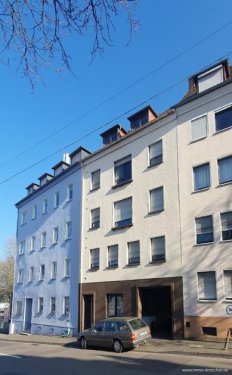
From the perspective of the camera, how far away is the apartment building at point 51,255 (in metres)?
30.1

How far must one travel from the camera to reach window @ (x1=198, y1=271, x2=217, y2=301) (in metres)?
20.0

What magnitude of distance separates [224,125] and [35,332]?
23.3 m

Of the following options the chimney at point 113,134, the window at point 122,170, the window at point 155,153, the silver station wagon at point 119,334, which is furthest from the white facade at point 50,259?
the silver station wagon at point 119,334

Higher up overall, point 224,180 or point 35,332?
point 224,180

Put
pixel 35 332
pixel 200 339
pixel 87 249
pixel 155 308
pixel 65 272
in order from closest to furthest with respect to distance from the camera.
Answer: pixel 200 339
pixel 155 308
pixel 87 249
pixel 65 272
pixel 35 332

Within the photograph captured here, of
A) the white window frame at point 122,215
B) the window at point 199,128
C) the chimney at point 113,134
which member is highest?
the chimney at point 113,134

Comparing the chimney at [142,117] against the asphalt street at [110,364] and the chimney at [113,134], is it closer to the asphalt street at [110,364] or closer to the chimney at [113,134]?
the chimney at [113,134]

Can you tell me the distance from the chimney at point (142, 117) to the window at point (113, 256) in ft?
28.4

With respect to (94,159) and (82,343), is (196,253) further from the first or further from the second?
(94,159)

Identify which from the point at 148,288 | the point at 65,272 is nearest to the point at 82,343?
the point at 148,288

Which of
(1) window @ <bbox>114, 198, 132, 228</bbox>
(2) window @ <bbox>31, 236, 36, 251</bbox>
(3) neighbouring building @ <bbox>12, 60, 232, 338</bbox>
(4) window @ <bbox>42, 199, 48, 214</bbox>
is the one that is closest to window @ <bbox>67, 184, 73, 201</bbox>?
(3) neighbouring building @ <bbox>12, 60, 232, 338</bbox>

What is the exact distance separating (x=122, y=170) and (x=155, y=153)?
3264 mm

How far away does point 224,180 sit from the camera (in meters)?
20.9

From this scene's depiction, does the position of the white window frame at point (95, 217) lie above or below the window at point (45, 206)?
below
